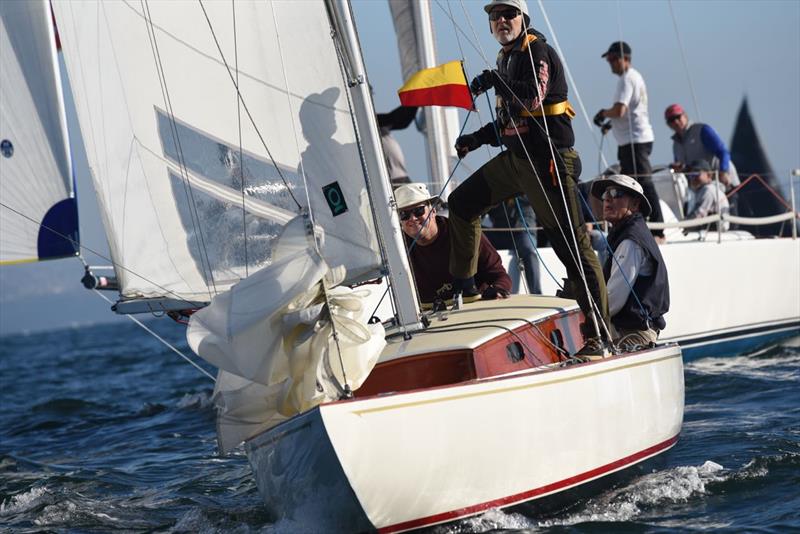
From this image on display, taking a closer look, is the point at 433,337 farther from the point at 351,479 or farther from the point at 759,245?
the point at 759,245

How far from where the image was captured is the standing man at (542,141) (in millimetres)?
5918

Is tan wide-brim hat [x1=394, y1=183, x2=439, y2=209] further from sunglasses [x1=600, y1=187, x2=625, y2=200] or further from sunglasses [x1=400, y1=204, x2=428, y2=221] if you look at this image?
sunglasses [x1=600, y1=187, x2=625, y2=200]

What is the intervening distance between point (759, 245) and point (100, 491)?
7962mm

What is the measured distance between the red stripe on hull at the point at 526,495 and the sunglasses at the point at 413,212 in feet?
6.26

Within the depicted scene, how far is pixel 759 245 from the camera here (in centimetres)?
1277

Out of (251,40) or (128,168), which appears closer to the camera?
(251,40)

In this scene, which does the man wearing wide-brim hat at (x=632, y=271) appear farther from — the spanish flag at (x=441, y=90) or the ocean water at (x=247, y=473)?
the spanish flag at (x=441, y=90)

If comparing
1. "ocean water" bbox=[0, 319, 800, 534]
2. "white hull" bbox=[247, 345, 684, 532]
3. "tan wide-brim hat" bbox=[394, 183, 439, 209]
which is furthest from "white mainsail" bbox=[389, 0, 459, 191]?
"white hull" bbox=[247, 345, 684, 532]

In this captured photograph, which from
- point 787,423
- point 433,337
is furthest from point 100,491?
point 787,423

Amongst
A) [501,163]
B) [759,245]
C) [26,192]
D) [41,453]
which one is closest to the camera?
[501,163]

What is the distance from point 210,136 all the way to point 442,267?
5.15 feet

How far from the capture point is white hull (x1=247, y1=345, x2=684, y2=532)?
462 cm

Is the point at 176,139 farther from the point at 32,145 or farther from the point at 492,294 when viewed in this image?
the point at 492,294

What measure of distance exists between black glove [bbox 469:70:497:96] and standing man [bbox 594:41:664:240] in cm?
546
